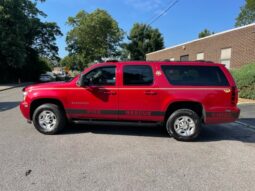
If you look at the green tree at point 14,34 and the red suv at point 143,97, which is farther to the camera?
the green tree at point 14,34

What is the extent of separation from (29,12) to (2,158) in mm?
36611

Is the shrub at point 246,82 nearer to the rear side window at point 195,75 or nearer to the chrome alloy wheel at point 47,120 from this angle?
the rear side window at point 195,75

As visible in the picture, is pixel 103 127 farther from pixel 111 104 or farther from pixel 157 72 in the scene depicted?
pixel 157 72

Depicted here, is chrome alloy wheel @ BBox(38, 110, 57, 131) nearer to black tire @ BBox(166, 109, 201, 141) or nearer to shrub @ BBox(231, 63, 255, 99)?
black tire @ BBox(166, 109, 201, 141)

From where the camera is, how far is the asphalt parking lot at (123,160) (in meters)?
3.72

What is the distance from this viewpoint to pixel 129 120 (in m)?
6.25

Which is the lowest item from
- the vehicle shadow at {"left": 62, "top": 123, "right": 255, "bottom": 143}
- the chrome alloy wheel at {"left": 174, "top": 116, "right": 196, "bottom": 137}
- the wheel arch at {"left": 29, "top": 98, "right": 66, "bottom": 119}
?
the vehicle shadow at {"left": 62, "top": 123, "right": 255, "bottom": 143}

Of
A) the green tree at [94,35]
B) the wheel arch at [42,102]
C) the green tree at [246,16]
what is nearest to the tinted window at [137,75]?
the wheel arch at [42,102]

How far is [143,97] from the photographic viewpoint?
6012 mm

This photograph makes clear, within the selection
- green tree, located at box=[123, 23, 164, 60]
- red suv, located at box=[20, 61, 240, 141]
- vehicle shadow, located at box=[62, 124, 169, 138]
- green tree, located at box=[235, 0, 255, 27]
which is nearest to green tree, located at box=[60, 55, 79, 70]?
green tree, located at box=[123, 23, 164, 60]

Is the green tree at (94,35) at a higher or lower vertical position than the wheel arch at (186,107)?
higher

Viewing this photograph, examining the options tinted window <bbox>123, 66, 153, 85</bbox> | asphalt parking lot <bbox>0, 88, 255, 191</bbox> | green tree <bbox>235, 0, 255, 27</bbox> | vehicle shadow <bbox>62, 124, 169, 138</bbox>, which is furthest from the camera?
green tree <bbox>235, 0, 255, 27</bbox>

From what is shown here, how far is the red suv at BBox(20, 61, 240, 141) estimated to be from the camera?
5848 millimetres

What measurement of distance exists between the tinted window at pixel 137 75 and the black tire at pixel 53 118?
6.33 feet
